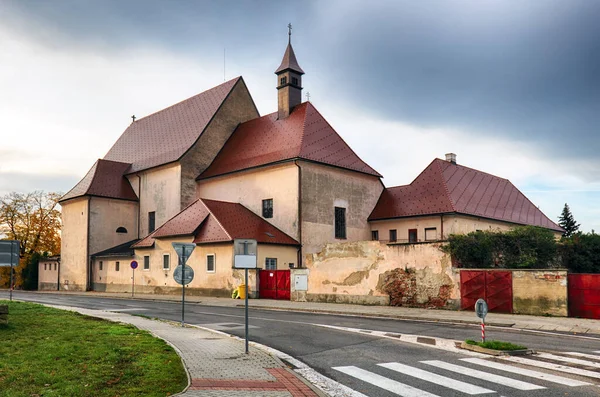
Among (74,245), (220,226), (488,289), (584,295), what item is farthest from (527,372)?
(74,245)

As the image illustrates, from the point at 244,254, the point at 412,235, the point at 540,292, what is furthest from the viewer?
the point at 412,235

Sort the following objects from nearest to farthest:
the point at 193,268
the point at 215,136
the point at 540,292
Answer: the point at 540,292 → the point at 193,268 → the point at 215,136

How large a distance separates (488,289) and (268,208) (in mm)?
19419

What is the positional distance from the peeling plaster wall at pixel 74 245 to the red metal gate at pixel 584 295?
38.7 meters

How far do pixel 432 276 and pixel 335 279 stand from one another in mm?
5733

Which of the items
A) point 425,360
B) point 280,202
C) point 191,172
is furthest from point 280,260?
point 425,360

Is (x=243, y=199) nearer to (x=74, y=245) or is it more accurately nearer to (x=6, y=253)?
(x=74, y=245)

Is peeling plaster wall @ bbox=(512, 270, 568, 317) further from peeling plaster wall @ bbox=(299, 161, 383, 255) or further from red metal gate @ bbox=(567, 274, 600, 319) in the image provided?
peeling plaster wall @ bbox=(299, 161, 383, 255)

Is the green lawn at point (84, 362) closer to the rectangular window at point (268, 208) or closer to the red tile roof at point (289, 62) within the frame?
the rectangular window at point (268, 208)

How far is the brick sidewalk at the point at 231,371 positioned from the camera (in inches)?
315

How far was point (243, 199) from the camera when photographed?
40781 millimetres

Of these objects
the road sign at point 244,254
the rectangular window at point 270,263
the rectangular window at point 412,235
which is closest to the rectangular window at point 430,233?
the rectangular window at point 412,235

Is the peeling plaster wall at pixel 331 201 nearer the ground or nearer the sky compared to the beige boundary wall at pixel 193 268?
nearer the sky

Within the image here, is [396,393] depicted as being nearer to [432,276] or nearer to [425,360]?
[425,360]
